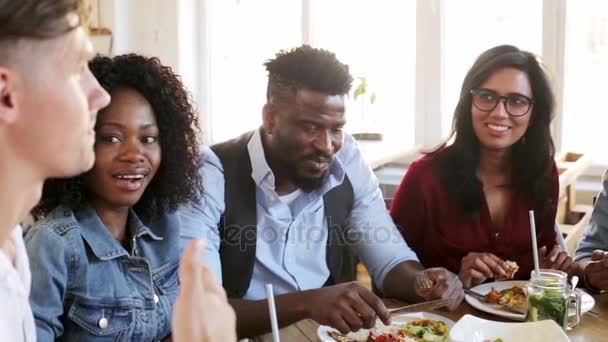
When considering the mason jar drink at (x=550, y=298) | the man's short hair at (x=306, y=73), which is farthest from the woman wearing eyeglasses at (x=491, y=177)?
the mason jar drink at (x=550, y=298)

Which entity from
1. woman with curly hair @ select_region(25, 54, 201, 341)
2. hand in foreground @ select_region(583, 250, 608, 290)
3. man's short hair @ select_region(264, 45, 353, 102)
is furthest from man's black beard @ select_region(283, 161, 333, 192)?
→ hand in foreground @ select_region(583, 250, 608, 290)

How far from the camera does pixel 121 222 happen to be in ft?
5.07

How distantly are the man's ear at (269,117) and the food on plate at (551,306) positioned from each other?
804mm

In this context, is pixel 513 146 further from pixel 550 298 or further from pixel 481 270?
pixel 550 298

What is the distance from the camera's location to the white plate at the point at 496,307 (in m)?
1.52

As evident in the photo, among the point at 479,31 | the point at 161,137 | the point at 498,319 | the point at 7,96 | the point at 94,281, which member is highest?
the point at 479,31

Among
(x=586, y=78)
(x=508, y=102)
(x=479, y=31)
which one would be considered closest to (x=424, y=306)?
(x=508, y=102)

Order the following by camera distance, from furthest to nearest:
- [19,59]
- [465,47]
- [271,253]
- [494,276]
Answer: [465,47], [271,253], [494,276], [19,59]

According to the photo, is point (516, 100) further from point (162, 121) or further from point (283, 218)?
point (162, 121)

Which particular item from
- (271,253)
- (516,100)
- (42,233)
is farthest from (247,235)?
(516,100)

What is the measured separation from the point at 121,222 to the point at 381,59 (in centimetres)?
280

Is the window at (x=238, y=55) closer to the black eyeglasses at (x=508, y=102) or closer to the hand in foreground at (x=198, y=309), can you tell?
the black eyeglasses at (x=508, y=102)

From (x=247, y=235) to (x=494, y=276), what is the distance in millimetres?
622

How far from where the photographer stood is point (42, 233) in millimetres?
1341
